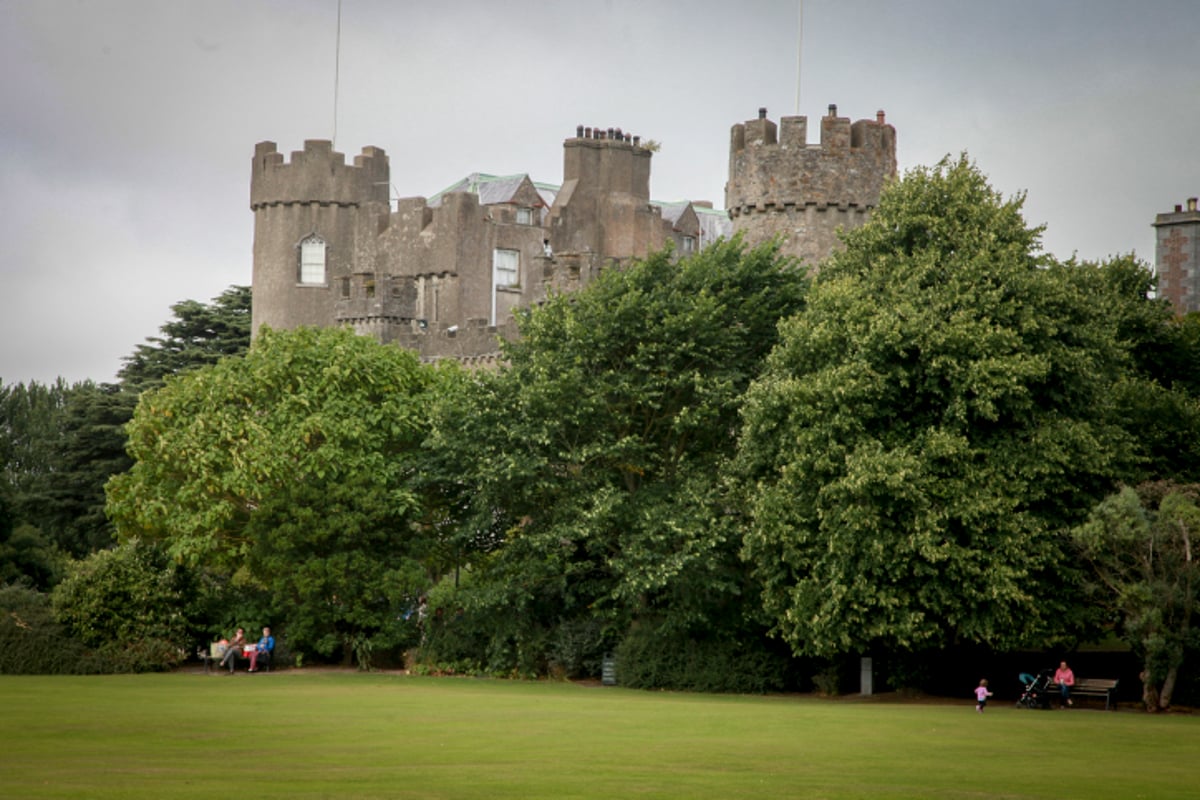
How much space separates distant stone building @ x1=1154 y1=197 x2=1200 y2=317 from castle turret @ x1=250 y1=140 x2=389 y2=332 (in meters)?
30.6

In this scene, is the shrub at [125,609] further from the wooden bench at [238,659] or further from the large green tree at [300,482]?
the large green tree at [300,482]

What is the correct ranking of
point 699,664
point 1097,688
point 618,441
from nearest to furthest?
1. point 1097,688
2. point 699,664
3. point 618,441

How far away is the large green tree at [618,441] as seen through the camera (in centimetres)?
3812

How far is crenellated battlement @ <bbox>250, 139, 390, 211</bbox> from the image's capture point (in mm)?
67000

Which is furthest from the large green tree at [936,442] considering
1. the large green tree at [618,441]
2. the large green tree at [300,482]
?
the large green tree at [300,482]

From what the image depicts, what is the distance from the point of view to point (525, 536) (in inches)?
1558

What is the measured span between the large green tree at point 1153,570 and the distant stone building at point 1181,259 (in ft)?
86.6

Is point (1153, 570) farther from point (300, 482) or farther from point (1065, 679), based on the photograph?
point (300, 482)

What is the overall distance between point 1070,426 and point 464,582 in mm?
17991

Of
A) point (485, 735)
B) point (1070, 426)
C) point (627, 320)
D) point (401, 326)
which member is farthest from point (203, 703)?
point (401, 326)

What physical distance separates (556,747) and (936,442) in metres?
13.7

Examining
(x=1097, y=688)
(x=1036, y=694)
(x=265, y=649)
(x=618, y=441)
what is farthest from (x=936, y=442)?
(x=265, y=649)

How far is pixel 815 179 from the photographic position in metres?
44.7

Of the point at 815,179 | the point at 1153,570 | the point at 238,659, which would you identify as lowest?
the point at 238,659
